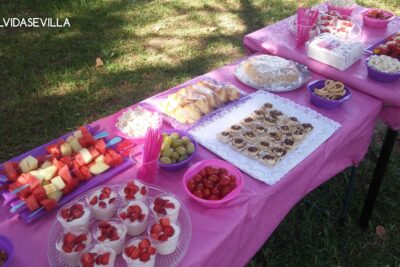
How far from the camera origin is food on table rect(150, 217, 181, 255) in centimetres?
117

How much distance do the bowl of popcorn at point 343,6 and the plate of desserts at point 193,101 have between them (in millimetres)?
1323

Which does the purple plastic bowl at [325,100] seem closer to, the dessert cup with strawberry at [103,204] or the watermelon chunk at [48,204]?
the dessert cup with strawberry at [103,204]

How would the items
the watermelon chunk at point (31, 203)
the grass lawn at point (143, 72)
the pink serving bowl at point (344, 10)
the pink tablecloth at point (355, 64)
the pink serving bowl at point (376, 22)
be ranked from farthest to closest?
the pink serving bowl at point (344, 10) → the pink serving bowl at point (376, 22) → the grass lawn at point (143, 72) → the pink tablecloth at point (355, 64) → the watermelon chunk at point (31, 203)

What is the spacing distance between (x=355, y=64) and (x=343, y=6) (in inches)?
31.8

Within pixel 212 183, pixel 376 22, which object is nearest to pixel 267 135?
pixel 212 183

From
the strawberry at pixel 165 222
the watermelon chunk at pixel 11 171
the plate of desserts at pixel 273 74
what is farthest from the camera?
Answer: the plate of desserts at pixel 273 74

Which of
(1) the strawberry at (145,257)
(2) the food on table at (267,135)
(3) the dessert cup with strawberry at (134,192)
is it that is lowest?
(2) the food on table at (267,135)

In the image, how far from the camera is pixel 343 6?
2.81 metres

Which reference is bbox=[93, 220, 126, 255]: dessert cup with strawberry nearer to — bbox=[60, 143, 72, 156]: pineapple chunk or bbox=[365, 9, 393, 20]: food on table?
bbox=[60, 143, 72, 156]: pineapple chunk

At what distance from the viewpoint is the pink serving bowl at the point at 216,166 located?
4.51ft

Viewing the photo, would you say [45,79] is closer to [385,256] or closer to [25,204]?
[25,204]

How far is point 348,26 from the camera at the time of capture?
2.53m

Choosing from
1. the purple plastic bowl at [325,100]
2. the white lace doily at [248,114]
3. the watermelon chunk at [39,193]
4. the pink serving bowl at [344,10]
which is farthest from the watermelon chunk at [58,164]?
the pink serving bowl at [344,10]

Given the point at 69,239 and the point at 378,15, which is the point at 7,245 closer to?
the point at 69,239
